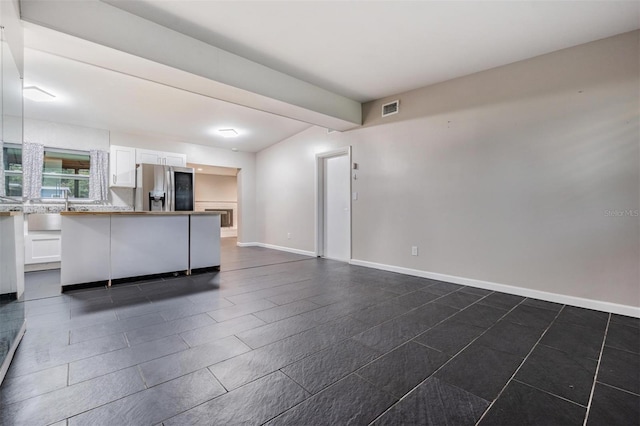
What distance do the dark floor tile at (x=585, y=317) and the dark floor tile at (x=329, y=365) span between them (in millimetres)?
1893

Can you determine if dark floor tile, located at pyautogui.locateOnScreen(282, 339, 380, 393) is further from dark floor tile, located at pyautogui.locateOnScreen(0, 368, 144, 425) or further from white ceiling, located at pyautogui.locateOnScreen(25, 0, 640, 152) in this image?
white ceiling, located at pyautogui.locateOnScreen(25, 0, 640, 152)

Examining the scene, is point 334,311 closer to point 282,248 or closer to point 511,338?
point 511,338

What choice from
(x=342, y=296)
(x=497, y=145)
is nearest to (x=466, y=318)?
(x=342, y=296)

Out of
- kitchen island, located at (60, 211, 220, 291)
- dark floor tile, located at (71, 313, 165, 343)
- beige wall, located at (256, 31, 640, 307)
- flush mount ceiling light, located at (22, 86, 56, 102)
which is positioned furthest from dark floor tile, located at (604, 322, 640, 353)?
flush mount ceiling light, located at (22, 86, 56, 102)

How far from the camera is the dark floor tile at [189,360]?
1643mm

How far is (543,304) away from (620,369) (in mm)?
1268

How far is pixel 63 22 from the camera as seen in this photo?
221 centimetres

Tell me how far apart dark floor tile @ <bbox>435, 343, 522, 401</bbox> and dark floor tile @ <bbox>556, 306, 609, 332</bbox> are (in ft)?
3.54

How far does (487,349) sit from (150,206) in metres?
5.70

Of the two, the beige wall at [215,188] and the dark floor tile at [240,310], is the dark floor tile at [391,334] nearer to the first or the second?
the dark floor tile at [240,310]

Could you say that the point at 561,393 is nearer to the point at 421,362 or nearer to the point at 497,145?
the point at 421,362

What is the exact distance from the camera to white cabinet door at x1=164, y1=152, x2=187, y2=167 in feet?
19.8

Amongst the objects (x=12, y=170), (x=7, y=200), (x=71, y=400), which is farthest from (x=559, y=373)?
(x=12, y=170)

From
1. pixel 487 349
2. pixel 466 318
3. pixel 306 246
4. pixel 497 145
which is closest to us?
pixel 487 349
